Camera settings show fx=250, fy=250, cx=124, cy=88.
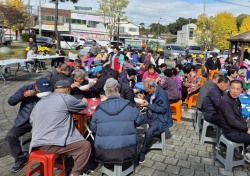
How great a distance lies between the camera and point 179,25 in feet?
294

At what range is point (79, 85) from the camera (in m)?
4.81

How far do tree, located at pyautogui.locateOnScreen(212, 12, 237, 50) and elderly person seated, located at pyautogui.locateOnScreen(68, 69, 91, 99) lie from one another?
32.7m

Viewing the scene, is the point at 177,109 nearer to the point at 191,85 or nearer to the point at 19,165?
the point at 191,85

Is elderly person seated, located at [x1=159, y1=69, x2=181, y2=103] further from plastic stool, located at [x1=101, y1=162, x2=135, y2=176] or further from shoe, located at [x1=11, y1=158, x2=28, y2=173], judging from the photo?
shoe, located at [x1=11, y1=158, x2=28, y2=173]

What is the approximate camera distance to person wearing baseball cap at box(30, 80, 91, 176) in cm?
298

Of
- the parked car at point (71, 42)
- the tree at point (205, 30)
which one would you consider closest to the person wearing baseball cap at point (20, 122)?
the parked car at point (71, 42)

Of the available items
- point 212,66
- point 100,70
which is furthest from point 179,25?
point 100,70

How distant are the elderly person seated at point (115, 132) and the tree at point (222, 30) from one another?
3424 centimetres

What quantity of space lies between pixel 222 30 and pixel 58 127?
3577 cm

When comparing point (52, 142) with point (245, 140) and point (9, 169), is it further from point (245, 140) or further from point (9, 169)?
point (245, 140)

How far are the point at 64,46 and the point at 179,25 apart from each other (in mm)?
66923

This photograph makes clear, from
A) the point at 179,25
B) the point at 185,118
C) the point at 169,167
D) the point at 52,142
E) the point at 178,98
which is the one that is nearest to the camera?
the point at 52,142

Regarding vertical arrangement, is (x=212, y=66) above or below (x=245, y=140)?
above

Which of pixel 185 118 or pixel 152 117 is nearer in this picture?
pixel 152 117
